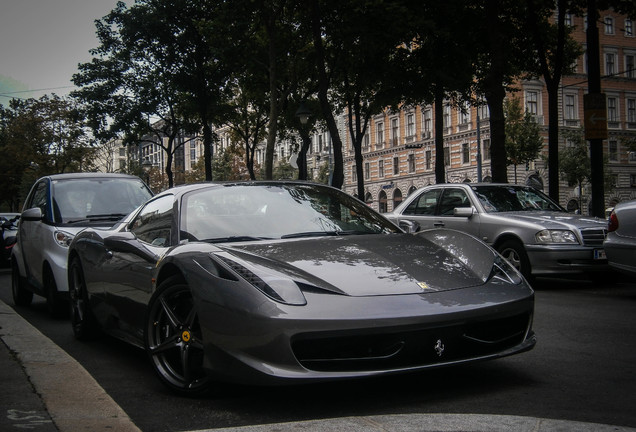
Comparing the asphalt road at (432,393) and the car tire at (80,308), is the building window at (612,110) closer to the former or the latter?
the asphalt road at (432,393)

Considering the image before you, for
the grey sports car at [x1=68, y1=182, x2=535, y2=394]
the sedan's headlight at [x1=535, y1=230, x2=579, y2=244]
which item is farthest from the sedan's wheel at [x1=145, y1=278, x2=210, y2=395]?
the sedan's headlight at [x1=535, y1=230, x2=579, y2=244]

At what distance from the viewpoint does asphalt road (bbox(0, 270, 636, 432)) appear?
3.68 metres

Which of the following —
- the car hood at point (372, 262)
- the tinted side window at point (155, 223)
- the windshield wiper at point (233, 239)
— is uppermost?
the tinted side window at point (155, 223)

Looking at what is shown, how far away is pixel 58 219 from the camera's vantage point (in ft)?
29.1

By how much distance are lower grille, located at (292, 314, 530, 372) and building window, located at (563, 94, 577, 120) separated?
2380 inches

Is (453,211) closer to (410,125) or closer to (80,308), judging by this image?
(80,308)

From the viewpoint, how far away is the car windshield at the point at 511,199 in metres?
11.4

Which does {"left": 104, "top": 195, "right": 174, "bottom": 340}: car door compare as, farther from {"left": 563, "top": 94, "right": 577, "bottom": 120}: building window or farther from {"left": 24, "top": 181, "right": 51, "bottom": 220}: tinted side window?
{"left": 563, "top": 94, "right": 577, "bottom": 120}: building window

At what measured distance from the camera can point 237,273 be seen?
387 cm

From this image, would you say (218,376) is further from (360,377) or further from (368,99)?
(368,99)

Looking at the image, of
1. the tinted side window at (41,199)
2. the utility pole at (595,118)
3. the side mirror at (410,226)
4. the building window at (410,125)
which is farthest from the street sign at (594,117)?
the building window at (410,125)

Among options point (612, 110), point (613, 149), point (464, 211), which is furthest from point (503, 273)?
point (612, 110)

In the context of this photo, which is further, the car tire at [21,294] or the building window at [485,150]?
the building window at [485,150]

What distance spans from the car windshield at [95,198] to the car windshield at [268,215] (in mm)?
4445
